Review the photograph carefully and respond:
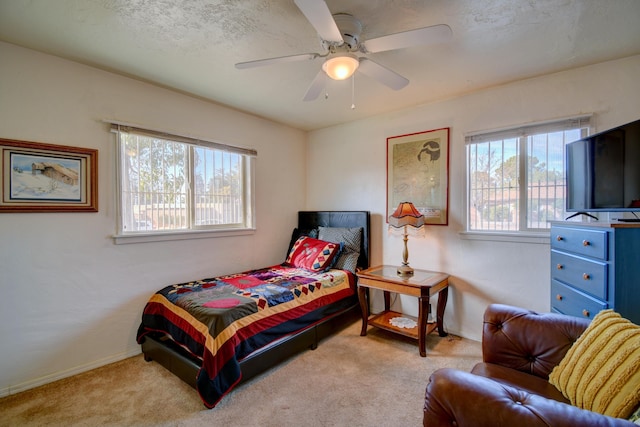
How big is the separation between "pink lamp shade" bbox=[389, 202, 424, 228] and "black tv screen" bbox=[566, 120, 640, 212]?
3.80ft

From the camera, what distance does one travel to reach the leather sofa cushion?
123 cm

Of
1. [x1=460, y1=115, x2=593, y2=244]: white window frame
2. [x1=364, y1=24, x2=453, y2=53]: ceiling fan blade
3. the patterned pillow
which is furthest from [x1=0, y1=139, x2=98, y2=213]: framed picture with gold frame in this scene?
[x1=460, y1=115, x2=593, y2=244]: white window frame

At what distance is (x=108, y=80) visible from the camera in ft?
7.89

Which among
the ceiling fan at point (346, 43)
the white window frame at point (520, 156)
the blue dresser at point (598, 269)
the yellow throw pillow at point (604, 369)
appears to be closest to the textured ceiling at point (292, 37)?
the ceiling fan at point (346, 43)

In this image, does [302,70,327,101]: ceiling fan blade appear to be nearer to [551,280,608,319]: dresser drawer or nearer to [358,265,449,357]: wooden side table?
[358,265,449,357]: wooden side table

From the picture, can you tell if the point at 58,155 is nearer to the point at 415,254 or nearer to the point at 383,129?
the point at 383,129

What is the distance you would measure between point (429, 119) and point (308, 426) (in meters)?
3.01

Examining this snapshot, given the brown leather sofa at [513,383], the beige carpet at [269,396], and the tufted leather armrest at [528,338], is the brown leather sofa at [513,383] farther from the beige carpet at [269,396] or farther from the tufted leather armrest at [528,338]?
the beige carpet at [269,396]

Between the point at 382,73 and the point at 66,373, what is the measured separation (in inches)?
130

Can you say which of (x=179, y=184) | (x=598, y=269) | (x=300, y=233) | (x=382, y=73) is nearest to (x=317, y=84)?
(x=382, y=73)

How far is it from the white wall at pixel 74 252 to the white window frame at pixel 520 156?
2822 mm

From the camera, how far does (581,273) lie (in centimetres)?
171

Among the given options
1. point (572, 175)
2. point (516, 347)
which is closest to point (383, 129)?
point (572, 175)

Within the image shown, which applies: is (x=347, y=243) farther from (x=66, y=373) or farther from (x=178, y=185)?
(x=66, y=373)
